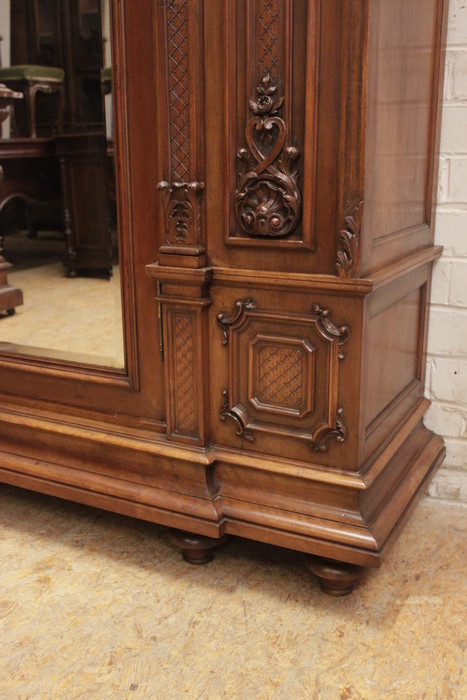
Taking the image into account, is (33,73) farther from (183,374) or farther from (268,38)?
(183,374)

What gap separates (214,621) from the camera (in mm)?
A: 1263

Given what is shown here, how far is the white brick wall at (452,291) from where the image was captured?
1.53 meters

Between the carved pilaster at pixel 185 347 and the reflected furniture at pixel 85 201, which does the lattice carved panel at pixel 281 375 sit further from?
the reflected furniture at pixel 85 201

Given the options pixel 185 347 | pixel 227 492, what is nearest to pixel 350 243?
pixel 185 347

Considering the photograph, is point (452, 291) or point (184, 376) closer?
point (184, 376)

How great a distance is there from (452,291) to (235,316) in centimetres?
60

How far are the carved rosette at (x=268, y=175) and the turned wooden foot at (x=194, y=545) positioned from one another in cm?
60

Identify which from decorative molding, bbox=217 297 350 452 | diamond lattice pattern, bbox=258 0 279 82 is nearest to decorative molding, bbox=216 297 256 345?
decorative molding, bbox=217 297 350 452

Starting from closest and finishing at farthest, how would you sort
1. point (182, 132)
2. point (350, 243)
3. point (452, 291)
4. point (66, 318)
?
1. point (350, 243)
2. point (182, 132)
3. point (66, 318)
4. point (452, 291)

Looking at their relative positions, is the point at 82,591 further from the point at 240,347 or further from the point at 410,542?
the point at 410,542

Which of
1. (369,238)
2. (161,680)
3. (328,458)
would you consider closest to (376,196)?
(369,238)

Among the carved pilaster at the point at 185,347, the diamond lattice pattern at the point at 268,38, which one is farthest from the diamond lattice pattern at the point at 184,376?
the diamond lattice pattern at the point at 268,38

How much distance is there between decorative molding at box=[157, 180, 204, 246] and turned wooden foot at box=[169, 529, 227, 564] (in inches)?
22.5

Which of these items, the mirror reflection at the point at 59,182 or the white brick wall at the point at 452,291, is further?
the white brick wall at the point at 452,291
